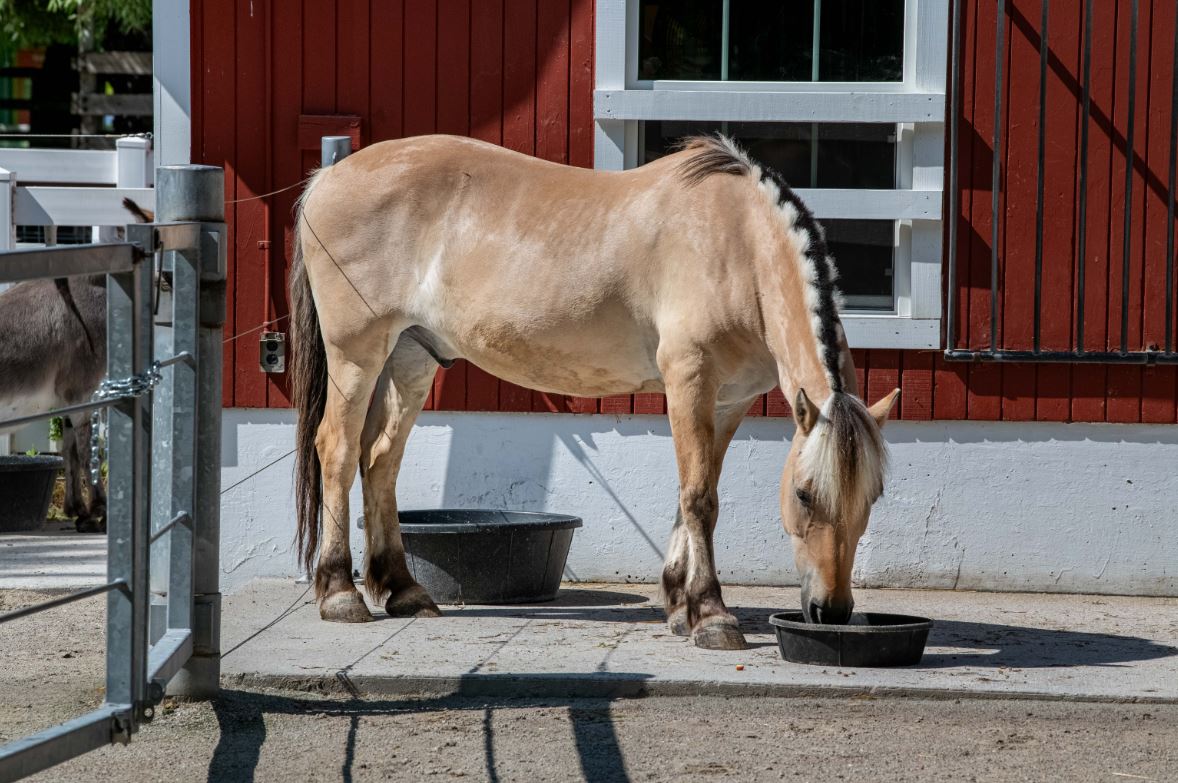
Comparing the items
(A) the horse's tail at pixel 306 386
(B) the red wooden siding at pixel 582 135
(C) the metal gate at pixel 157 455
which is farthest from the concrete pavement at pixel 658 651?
(B) the red wooden siding at pixel 582 135

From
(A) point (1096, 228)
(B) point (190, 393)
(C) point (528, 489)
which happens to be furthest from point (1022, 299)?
(B) point (190, 393)

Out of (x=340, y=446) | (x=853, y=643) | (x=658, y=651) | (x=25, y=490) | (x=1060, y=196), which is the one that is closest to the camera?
(x=853, y=643)

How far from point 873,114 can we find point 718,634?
2.50 metres

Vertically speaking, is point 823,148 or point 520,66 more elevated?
point 520,66

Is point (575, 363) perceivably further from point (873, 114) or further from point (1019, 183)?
point (1019, 183)

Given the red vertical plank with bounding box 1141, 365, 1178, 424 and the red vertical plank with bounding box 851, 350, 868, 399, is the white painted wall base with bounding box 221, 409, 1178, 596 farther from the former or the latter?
the red vertical plank with bounding box 851, 350, 868, 399

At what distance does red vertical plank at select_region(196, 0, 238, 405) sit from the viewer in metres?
6.63

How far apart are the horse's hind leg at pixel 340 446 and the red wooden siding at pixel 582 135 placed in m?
0.92

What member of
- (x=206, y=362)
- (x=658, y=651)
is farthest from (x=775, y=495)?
(x=206, y=362)

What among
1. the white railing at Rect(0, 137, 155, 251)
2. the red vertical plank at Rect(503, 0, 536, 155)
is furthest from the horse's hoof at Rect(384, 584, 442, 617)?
the white railing at Rect(0, 137, 155, 251)

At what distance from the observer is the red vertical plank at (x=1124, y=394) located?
21.1 feet

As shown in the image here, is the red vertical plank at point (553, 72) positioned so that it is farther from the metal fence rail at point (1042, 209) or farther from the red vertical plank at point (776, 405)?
the metal fence rail at point (1042, 209)

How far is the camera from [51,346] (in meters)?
7.64

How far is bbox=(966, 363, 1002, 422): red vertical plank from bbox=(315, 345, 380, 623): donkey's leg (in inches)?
102
